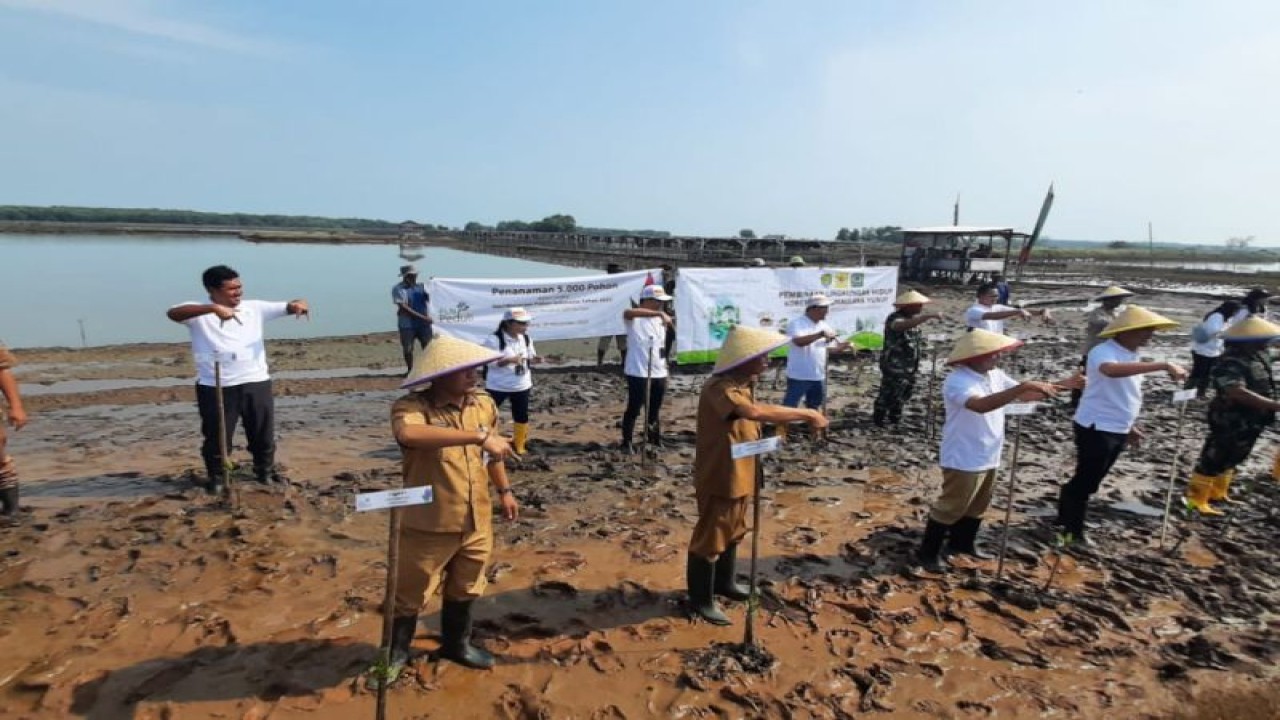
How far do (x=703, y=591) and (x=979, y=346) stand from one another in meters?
2.45

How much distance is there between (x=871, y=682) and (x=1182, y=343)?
1862cm

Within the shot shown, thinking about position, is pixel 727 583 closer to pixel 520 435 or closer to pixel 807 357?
pixel 520 435

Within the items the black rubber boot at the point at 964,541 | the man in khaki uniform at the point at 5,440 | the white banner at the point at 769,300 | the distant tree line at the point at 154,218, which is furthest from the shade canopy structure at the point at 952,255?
the distant tree line at the point at 154,218

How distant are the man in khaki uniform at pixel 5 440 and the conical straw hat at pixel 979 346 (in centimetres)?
696

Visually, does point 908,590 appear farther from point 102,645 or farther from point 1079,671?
point 102,645

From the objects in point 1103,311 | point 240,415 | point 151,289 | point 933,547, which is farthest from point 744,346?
point 151,289

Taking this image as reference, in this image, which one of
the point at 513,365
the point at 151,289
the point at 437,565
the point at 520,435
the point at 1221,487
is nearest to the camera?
the point at 437,565

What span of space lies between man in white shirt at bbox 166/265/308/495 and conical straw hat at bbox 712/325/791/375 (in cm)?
376

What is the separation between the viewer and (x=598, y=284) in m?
11.4

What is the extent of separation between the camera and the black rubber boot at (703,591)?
4070 mm

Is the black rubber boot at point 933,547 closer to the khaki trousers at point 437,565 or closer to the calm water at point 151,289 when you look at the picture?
the khaki trousers at point 437,565

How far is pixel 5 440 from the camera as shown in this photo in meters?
5.25

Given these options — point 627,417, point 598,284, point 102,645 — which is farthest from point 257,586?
point 598,284

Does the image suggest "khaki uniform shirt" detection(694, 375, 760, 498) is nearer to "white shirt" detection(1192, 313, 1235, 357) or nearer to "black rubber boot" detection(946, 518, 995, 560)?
"black rubber boot" detection(946, 518, 995, 560)
